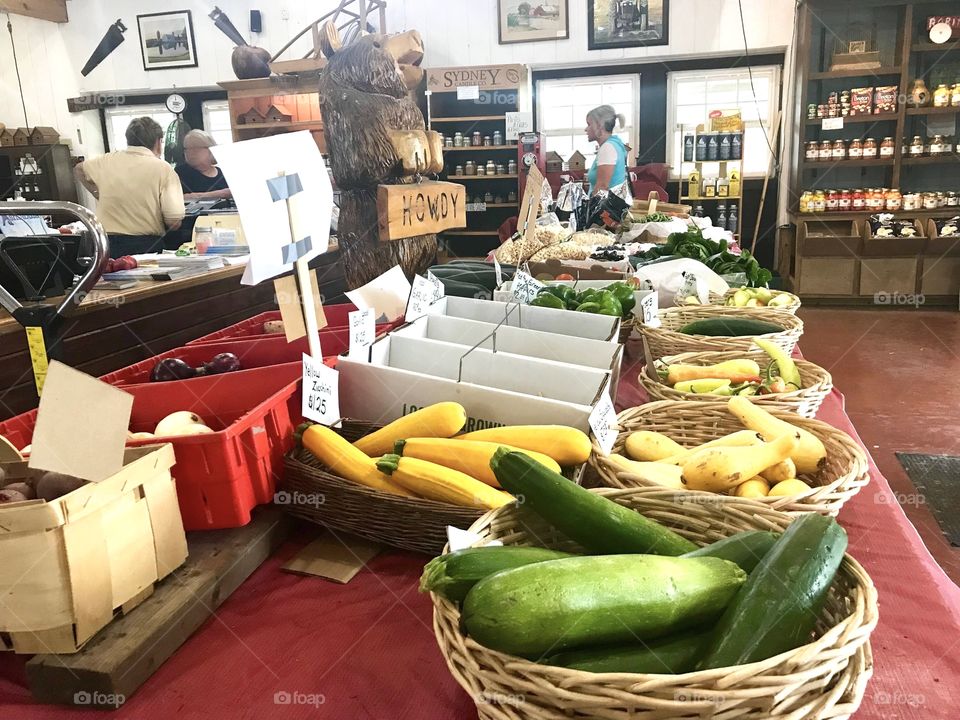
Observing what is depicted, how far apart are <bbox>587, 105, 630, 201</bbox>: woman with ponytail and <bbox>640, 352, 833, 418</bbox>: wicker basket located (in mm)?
3430

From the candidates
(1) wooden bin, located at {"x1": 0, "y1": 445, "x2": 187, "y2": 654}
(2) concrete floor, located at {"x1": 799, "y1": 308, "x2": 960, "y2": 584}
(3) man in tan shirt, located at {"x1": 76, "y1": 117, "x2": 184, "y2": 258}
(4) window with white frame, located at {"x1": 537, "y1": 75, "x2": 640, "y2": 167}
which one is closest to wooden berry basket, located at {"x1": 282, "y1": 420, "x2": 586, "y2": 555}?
(1) wooden bin, located at {"x1": 0, "y1": 445, "x2": 187, "y2": 654}

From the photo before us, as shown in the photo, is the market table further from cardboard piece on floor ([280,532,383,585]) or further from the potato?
the potato

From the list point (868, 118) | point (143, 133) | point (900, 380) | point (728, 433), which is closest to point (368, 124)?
→ point (728, 433)

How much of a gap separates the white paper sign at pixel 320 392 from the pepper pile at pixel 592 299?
2.92 ft

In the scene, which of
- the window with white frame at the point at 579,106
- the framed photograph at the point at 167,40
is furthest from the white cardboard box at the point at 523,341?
the framed photograph at the point at 167,40

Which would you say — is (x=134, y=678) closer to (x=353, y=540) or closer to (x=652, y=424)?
(x=353, y=540)

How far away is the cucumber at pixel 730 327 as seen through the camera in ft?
6.73

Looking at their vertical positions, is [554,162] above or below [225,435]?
above

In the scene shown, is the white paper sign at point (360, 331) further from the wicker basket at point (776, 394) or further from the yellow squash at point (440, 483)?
the wicker basket at point (776, 394)

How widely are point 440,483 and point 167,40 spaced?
369 inches

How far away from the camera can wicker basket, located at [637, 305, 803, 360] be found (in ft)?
6.35

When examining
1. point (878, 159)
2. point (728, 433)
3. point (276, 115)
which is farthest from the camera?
point (276, 115)

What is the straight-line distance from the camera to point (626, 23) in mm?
7656

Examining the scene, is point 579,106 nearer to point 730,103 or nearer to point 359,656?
point 730,103
